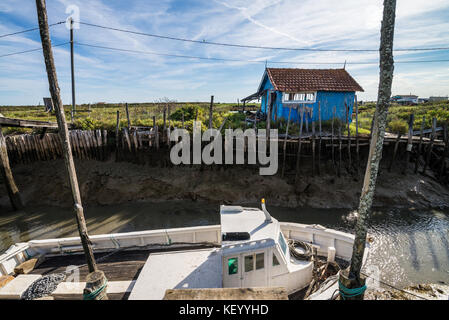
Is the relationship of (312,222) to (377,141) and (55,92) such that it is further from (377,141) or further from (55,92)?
(55,92)

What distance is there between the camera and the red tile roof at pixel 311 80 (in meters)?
20.3

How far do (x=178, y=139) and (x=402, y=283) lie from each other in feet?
44.5

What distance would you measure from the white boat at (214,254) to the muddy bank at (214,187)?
6.37m

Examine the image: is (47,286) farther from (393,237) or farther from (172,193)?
(393,237)

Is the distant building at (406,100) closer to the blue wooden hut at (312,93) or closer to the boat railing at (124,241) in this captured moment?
the blue wooden hut at (312,93)

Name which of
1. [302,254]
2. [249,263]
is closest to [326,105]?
[302,254]

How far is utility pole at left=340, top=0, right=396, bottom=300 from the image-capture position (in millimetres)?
3904

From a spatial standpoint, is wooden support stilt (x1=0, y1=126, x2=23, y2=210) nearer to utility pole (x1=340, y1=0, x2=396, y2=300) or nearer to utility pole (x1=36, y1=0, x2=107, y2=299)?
utility pole (x1=36, y1=0, x2=107, y2=299)

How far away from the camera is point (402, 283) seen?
321 inches

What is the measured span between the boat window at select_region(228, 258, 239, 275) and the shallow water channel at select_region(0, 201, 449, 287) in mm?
6641

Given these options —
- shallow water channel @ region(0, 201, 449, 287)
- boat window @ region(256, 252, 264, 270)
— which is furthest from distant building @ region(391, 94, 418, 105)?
boat window @ region(256, 252, 264, 270)

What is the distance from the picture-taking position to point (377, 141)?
4.00 metres

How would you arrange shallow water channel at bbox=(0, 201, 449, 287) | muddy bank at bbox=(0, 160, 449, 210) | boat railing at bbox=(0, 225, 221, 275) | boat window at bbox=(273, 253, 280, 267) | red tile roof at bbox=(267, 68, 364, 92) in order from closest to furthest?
boat window at bbox=(273, 253, 280, 267) < boat railing at bbox=(0, 225, 221, 275) < shallow water channel at bbox=(0, 201, 449, 287) < muddy bank at bbox=(0, 160, 449, 210) < red tile roof at bbox=(267, 68, 364, 92)
